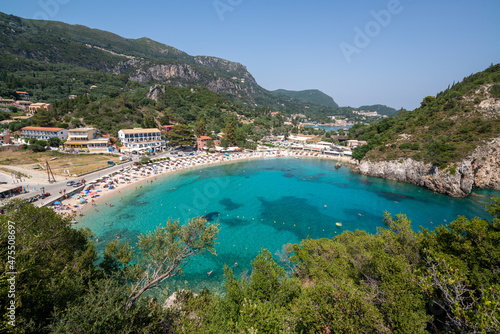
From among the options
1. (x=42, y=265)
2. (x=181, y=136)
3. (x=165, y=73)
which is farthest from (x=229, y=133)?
(x=165, y=73)

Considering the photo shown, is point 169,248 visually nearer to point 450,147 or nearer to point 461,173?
point 461,173

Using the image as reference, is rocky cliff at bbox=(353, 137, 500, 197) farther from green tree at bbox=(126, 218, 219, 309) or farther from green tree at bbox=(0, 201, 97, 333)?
green tree at bbox=(0, 201, 97, 333)

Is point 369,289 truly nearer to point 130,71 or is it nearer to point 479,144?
point 479,144

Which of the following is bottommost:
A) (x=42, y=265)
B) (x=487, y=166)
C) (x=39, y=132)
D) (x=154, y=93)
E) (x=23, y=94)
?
(x=42, y=265)

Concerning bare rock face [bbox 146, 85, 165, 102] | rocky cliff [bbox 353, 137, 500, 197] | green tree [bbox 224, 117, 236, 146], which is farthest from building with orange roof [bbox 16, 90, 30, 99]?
rocky cliff [bbox 353, 137, 500, 197]

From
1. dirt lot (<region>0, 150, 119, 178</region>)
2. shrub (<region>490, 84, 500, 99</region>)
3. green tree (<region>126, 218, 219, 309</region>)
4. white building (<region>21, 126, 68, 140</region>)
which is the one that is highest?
shrub (<region>490, 84, 500, 99</region>)

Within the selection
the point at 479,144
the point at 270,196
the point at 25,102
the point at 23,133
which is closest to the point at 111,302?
the point at 270,196
